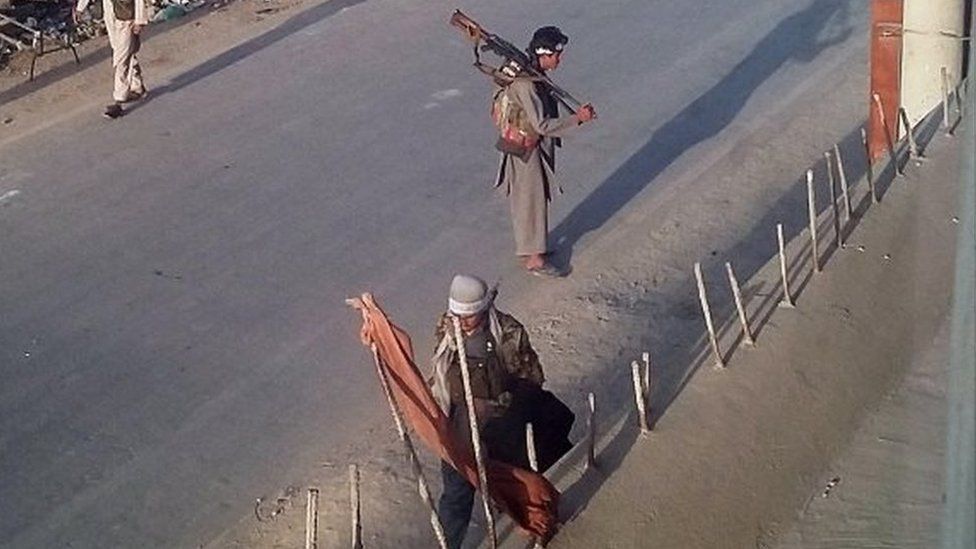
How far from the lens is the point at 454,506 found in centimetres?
609

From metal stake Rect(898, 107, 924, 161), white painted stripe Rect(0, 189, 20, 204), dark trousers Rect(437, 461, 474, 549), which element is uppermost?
dark trousers Rect(437, 461, 474, 549)

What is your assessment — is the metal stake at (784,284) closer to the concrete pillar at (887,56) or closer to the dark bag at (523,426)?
the dark bag at (523,426)

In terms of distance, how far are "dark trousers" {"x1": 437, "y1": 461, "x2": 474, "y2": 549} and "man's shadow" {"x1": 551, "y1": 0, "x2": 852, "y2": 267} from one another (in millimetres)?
3680

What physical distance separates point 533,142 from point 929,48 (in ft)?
9.44

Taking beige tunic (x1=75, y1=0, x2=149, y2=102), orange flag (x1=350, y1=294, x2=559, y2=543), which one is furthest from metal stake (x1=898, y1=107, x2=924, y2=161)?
beige tunic (x1=75, y1=0, x2=149, y2=102)

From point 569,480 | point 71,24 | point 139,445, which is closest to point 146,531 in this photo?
point 139,445

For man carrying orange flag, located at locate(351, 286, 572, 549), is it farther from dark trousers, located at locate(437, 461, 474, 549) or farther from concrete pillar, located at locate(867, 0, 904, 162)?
concrete pillar, located at locate(867, 0, 904, 162)

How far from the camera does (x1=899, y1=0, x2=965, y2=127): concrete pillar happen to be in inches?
399

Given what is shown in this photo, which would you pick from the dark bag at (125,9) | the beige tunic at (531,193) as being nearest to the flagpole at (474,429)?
the beige tunic at (531,193)

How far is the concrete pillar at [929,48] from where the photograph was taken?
10.1m

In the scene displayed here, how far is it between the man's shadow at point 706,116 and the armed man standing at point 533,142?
0.35 meters

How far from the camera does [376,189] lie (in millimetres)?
10867

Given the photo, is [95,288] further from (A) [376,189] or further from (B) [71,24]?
(B) [71,24]

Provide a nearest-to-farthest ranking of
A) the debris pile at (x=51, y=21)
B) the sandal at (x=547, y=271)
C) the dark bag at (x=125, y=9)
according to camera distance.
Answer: the sandal at (x=547, y=271) < the dark bag at (x=125, y=9) < the debris pile at (x=51, y=21)
